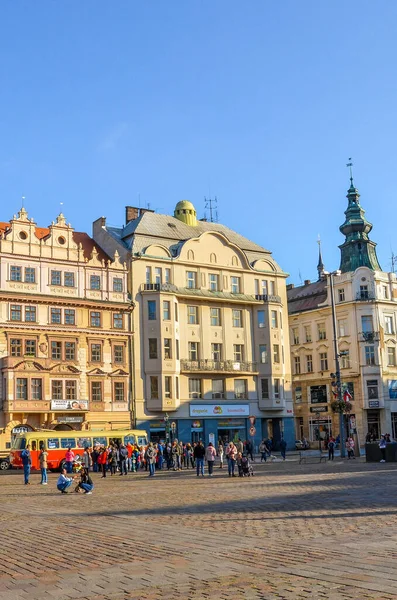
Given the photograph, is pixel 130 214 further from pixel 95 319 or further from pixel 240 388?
pixel 240 388

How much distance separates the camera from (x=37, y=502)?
2350cm

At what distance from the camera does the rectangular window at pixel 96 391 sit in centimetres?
5562

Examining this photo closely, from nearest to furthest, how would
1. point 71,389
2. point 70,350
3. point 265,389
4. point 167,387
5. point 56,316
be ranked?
point 71,389 → point 56,316 → point 70,350 → point 167,387 → point 265,389

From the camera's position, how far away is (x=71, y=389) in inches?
2141

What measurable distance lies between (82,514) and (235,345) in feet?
148

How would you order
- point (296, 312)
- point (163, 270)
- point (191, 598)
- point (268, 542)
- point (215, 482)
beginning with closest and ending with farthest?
1. point (191, 598)
2. point (268, 542)
3. point (215, 482)
4. point (163, 270)
5. point (296, 312)

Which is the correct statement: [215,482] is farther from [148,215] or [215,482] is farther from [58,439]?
[148,215]

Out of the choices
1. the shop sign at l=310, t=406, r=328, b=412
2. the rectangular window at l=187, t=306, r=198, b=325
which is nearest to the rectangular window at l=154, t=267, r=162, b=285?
the rectangular window at l=187, t=306, r=198, b=325

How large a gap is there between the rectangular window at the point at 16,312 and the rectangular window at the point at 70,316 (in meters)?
3.62

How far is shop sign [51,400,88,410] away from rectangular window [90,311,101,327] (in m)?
5.95

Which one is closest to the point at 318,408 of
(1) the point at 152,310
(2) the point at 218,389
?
(2) the point at 218,389

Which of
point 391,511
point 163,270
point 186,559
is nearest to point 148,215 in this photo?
point 163,270

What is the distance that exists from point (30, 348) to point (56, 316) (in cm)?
318

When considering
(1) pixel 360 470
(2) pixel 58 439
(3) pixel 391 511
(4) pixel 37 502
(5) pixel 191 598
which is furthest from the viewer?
(2) pixel 58 439
